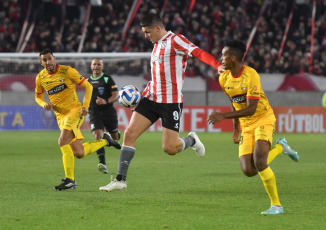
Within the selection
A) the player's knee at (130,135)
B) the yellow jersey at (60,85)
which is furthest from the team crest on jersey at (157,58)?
the yellow jersey at (60,85)

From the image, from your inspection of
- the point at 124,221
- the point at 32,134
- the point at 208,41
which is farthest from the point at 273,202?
the point at 208,41

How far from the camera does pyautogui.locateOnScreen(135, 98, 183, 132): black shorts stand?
831 cm

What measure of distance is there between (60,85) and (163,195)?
2.53 m

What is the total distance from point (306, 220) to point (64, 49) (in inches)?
849

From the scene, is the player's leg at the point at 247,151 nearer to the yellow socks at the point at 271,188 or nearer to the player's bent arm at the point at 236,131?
the player's bent arm at the point at 236,131

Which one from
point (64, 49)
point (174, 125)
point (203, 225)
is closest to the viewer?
point (203, 225)

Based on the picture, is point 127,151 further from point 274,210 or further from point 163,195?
point 274,210

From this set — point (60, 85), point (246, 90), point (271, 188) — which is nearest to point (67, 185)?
point (60, 85)

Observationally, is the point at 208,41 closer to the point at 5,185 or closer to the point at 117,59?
the point at 117,59

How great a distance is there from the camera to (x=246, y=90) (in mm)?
7098

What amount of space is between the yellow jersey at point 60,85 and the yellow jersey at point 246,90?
292 centimetres

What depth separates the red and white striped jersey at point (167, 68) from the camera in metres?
8.28

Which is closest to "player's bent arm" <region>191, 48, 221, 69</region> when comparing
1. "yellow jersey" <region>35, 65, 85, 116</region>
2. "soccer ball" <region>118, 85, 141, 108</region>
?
"soccer ball" <region>118, 85, 141, 108</region>

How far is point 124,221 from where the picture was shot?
239 inches
